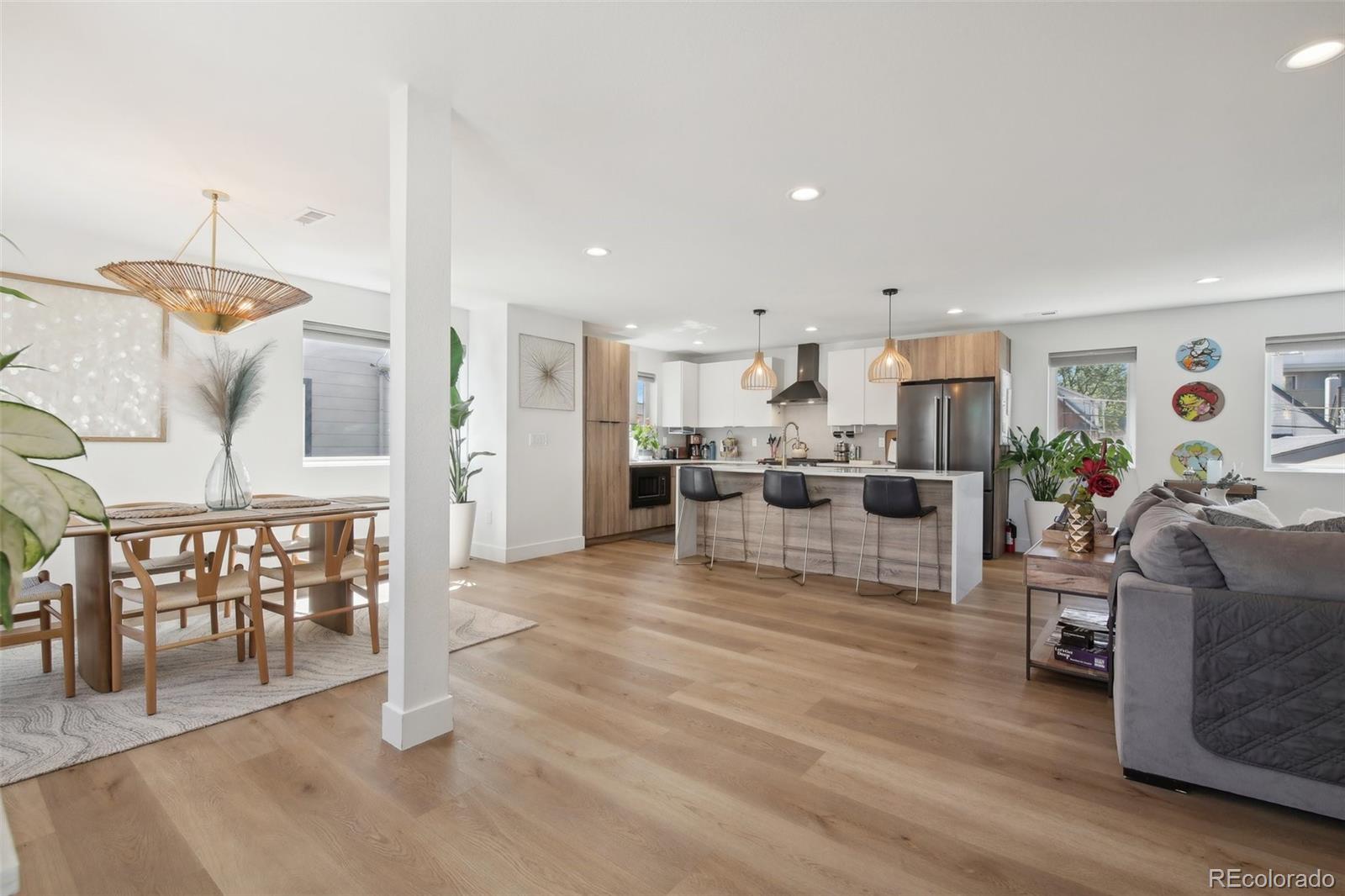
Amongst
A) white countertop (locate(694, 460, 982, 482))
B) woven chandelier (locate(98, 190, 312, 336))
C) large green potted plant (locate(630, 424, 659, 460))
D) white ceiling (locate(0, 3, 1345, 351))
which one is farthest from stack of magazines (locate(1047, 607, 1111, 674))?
large green potted plant (locate(630, 424, 659, 460))

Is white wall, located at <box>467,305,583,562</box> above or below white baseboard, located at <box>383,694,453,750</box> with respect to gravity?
above

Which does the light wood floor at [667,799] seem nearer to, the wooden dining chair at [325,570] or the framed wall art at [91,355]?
the wooden dining chair at [325,570]

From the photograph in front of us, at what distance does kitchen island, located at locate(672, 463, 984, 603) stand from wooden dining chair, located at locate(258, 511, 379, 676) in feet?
9.71

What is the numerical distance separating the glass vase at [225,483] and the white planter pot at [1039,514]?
649 centimetres

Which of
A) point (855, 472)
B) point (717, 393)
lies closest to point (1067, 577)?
point (855, 472)

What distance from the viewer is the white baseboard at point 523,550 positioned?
5.73m

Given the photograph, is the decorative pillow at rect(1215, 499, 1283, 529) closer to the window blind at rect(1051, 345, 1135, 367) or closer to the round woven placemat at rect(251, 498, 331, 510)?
the window blind at rect(1051, 345, 1135, 367)

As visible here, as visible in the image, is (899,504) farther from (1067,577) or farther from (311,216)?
(311,216)

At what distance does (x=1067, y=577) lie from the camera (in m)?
2.79

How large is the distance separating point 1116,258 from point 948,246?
1243 mm

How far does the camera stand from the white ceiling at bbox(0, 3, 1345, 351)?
1.93m

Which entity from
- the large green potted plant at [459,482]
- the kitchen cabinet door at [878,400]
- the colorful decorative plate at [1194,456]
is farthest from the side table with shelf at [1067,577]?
the large green potted plant at [459,482]

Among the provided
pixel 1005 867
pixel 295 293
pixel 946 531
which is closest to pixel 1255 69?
pixel 1005 867

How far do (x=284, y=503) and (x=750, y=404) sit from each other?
5.62 m
